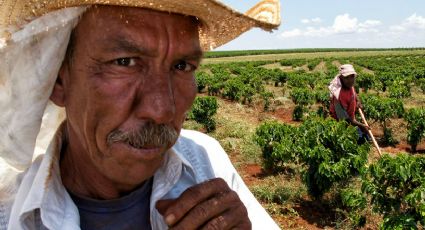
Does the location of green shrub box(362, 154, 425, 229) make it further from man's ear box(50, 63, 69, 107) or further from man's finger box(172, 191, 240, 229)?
man's ear box(50, 63, 69, 107)

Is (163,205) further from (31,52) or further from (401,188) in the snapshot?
(401,188)

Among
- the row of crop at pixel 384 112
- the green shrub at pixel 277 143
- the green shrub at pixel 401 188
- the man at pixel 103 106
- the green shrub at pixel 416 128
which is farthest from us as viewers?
the row of crop at pixel 384 112

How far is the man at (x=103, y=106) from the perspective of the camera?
55.5 inches

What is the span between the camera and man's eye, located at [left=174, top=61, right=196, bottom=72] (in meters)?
1.57

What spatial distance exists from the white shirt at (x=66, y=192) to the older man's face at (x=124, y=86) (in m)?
0.19

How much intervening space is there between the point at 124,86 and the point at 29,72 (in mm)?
355

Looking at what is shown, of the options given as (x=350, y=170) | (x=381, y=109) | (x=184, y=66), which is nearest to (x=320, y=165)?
(x=350, y=170)

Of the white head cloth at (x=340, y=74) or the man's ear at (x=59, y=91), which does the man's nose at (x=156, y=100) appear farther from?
the white head cloth at (x=340, y=74)

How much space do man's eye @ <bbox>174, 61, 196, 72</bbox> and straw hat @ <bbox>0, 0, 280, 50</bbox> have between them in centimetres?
18

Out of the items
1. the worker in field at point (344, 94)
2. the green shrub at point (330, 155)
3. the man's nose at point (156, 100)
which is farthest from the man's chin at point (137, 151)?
the worker in field at point (344, 94)

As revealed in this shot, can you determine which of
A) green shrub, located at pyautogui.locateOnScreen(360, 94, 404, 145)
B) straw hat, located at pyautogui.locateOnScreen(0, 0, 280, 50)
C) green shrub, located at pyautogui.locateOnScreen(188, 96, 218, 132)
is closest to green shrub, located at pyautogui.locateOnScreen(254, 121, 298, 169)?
green shrub, located at pyautogui.locateOnScreen(188, 96, 218, 132)

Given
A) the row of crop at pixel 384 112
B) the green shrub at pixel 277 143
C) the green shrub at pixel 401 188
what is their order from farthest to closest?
the row of crop at pixel 384 112 < the green shrub at pixel 277 143 < the green shrub at pixel 401 188

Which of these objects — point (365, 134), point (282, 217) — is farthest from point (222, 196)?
point (365, 134)

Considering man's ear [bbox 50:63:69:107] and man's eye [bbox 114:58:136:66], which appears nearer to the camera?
man's eye [bbox 114:58:136:66]
